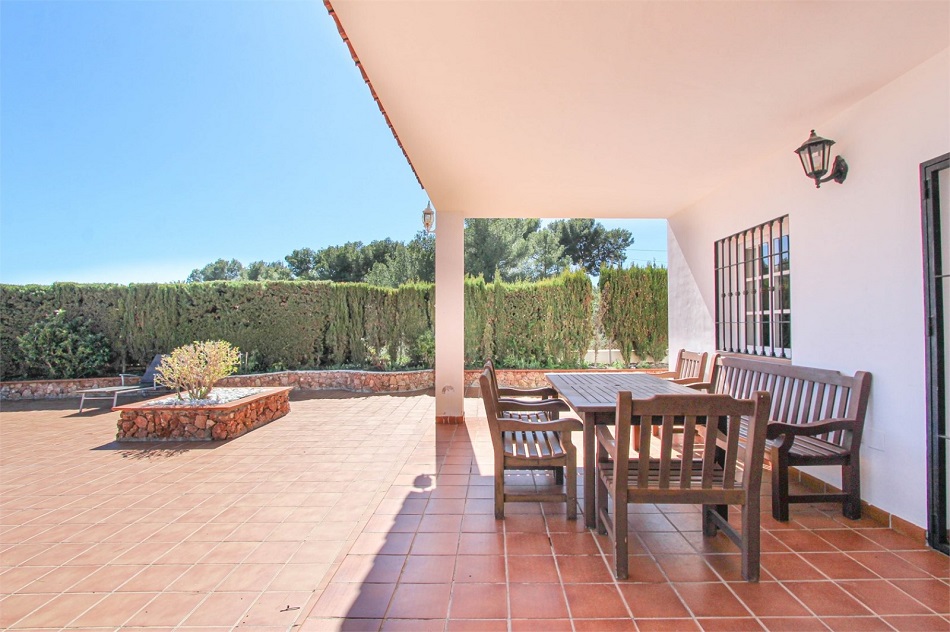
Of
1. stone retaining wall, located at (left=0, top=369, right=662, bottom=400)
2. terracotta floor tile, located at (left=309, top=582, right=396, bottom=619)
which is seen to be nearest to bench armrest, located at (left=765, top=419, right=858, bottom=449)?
terracotta floor tile, located at (left=309, top=582, right=396, bottom=619)

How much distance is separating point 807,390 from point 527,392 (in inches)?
82.7

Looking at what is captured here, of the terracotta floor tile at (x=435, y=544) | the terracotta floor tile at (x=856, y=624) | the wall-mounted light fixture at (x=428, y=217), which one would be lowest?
the terracotta floor tile at (x=435, y=544)

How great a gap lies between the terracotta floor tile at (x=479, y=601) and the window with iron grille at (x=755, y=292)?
10.6 ft

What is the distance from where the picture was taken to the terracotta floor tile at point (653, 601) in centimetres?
177

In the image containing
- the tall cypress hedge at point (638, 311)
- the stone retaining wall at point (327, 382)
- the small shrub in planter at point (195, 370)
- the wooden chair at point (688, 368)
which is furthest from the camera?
the tall cypress hedge at point (638, 311)

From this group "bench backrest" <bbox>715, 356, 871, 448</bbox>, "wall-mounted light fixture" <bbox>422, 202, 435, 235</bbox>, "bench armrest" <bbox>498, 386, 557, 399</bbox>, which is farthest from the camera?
"wall-mounted light fixture" <bbox>422, 202, 435, 235</bbox>

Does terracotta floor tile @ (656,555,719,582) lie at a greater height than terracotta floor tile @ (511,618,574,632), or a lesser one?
lesser

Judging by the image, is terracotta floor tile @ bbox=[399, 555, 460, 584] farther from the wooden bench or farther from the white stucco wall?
the white stucco wall

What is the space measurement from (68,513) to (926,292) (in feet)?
18.8

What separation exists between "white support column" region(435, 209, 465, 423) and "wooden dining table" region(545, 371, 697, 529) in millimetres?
1955

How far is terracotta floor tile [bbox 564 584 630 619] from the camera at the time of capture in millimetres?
1781

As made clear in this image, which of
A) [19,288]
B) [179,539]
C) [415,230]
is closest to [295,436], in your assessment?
[179,539]

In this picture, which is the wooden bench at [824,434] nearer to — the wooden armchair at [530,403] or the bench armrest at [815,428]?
the bench armrest at [815,428]

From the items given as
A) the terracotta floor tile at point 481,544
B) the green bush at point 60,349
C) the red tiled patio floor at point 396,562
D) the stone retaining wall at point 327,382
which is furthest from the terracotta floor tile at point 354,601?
the green bush at point 60,349
